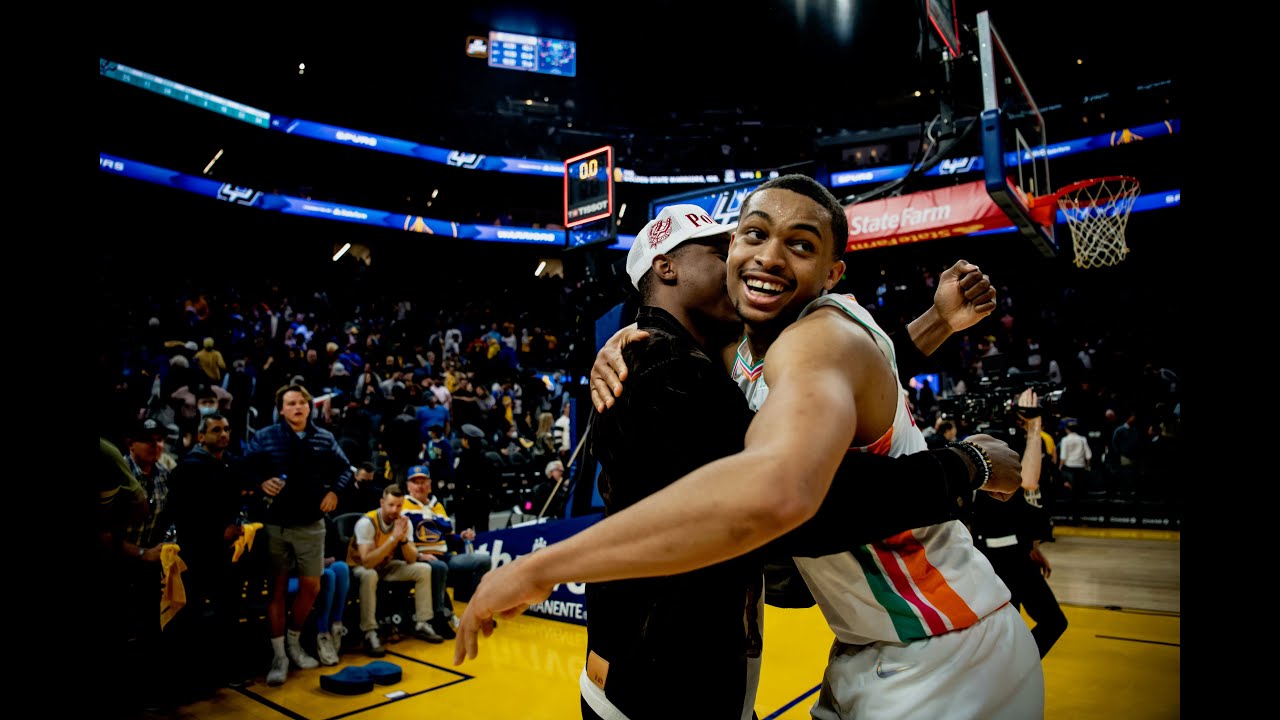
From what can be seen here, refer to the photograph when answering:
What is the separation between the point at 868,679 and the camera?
173 centimetres

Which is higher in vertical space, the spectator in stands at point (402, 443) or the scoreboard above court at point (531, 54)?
the scoreboard above court at point (531, 54)

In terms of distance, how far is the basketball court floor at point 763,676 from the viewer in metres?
4.85

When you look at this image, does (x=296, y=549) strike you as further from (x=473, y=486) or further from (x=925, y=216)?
(x=925, y=216)

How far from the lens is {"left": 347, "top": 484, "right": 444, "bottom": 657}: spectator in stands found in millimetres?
6438

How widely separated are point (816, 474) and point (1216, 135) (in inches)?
34.0

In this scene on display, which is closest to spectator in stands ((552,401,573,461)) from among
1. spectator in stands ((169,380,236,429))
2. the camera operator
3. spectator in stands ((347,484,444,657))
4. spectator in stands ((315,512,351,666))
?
spectator in stands ((169,380,236,429))

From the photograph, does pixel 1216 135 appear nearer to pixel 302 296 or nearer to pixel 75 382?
pixel 75 382

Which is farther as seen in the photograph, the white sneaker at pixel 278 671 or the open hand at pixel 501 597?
the white sneaker at pixel 278 671

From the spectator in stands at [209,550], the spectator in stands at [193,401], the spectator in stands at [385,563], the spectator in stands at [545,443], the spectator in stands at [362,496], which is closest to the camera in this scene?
the spectator in stands at [209,550]

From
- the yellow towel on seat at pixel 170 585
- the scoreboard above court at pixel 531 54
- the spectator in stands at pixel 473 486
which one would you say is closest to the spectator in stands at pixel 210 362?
the spectator in stands at pixel 473 486

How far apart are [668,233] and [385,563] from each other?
5.71 metres

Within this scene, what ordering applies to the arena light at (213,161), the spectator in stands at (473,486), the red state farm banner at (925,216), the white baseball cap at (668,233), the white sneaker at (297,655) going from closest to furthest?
the white baseball cap at (668,233) → the white sneaker at (297,655) → the spectator in stands at (473,486) → the red state farm banner at (925,216) → the arena light at (213,161)

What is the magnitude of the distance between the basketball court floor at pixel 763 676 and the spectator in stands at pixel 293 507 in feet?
1.49

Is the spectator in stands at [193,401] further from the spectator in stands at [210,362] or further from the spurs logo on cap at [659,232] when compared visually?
the spurs logo on cap at [659,232]
